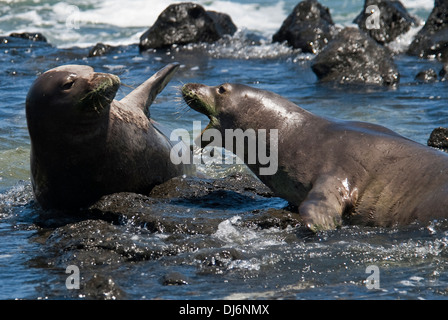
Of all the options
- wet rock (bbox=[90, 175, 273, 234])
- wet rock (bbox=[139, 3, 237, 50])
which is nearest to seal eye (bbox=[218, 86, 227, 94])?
wet rock (bbox=[90, 175, 273, 234])

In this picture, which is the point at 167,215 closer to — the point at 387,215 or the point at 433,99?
the point at 387,215

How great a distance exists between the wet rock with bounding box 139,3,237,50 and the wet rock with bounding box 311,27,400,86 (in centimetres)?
560

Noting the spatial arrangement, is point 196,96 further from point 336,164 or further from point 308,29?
point 308,29

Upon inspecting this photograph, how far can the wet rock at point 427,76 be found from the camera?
15944 millimetres

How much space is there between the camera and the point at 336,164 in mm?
6848

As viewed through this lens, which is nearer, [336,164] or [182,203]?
[336,164]

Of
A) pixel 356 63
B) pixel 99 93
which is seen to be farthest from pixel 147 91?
pixel 356 63

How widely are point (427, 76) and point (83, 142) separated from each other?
10923 mm

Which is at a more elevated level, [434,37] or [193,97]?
[434,37]

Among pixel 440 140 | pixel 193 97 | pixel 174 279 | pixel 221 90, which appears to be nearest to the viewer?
pixel 174 279

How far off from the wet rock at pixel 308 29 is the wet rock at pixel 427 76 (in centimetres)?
410

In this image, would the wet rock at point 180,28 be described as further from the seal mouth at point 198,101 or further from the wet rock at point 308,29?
the seal mouth at point 198,101

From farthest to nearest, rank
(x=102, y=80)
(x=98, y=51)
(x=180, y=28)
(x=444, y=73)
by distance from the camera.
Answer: (x=180, y=28) < (x=98, y=51) < (x=444, y=73) < (x=102, y=80)

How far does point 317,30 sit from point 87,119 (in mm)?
14365
